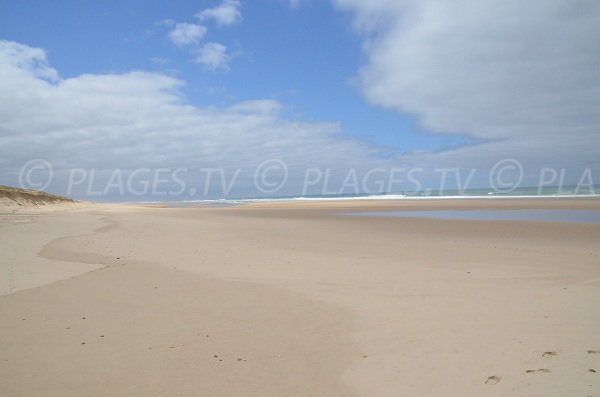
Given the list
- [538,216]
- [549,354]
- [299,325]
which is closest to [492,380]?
[549,354]

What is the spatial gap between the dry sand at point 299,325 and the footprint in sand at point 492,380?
17mm

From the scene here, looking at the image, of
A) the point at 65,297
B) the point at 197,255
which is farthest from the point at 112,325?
the point at 197,255

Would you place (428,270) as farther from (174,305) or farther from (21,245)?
(21,245)

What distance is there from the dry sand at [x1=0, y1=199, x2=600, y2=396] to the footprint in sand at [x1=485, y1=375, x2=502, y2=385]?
17 mm

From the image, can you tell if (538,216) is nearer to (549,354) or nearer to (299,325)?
(549,354)

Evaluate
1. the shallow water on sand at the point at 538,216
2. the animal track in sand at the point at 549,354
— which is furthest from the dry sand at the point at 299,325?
the shallow water on sand at the point at 538,216

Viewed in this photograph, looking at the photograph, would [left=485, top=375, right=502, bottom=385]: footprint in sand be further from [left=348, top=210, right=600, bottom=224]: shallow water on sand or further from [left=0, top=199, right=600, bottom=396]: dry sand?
[left=348, top=210, right=600, bottom=224]: shallow water on sand

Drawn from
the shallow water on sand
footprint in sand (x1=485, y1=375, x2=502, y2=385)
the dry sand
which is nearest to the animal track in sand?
the dry sand

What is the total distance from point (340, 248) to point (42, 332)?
8.87 metres

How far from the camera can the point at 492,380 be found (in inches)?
144

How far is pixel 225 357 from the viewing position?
169 inches

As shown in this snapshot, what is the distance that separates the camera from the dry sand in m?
3.72

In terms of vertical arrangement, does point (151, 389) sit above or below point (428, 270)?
below

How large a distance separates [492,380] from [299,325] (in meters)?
2.44
